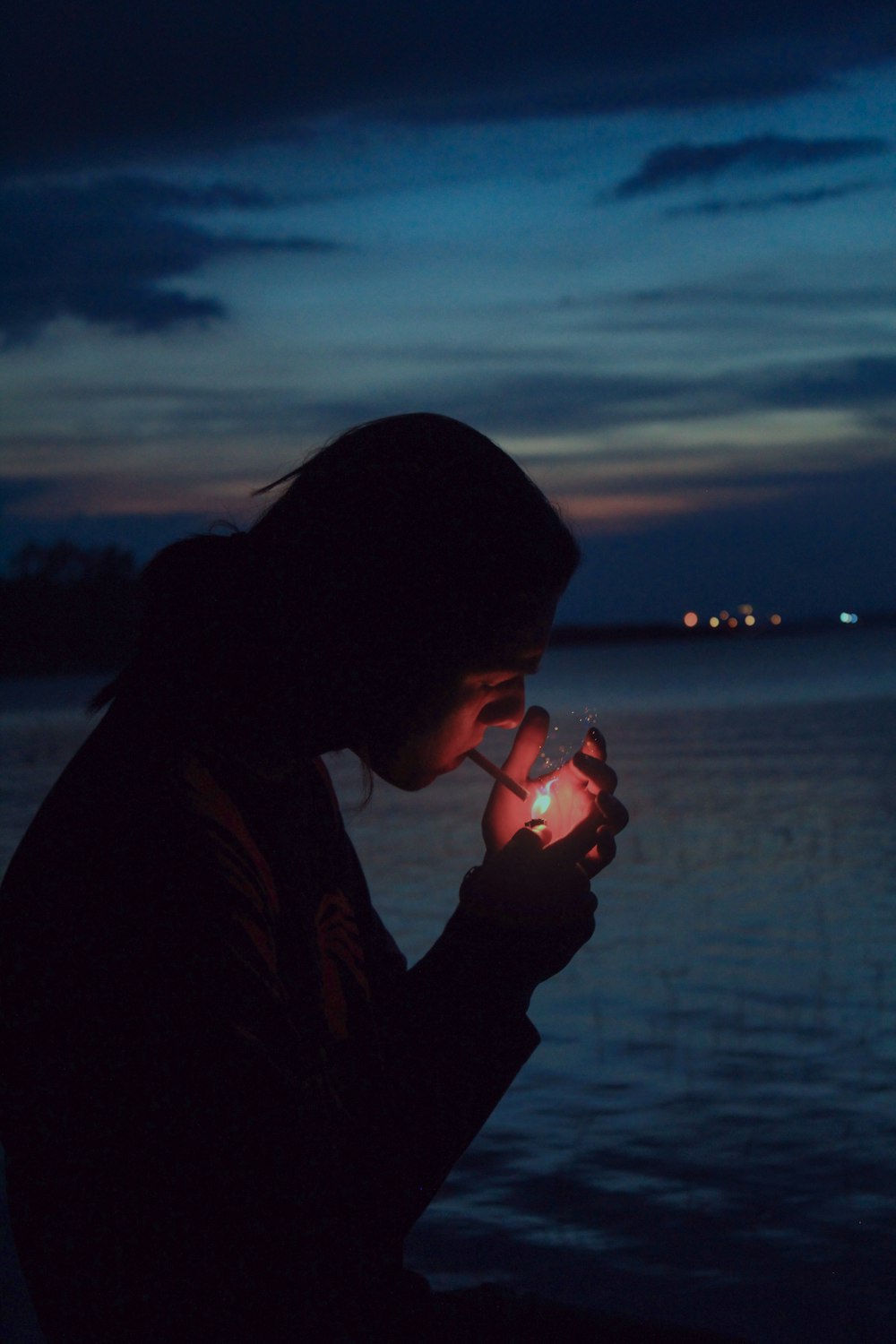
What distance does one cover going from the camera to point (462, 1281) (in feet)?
18.5

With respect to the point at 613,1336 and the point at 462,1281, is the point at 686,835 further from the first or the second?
the point at 613,1336

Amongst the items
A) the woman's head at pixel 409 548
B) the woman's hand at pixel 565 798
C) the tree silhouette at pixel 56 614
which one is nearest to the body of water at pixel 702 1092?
the woman's hand at pixel 565 798

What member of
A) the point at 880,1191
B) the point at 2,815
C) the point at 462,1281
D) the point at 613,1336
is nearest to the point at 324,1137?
the point at 613,1336

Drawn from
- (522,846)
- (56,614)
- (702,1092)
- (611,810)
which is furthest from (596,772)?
(56,614)

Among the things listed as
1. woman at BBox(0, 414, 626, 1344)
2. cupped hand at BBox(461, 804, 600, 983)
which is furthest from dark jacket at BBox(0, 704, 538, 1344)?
cupped hand at BBox(461, 804, 600, 983)

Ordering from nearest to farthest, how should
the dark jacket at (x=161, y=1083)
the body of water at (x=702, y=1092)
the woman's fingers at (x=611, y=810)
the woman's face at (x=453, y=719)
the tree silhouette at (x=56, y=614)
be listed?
the dark jacket at (x=161, y=1083) → the woman's face at (x=453, y=719) → the woman's fingers at (x=611, y=810) → the body of water at (x=702, y=1092) → the tree silhouette at (x=56, y=614)

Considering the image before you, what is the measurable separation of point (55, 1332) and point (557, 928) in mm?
953

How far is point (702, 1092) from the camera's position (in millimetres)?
8094

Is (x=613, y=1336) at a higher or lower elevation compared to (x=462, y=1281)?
higher

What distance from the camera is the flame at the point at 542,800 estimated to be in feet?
8.44

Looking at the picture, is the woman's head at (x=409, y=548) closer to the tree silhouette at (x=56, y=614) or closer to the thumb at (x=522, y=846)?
the thumb at (x=522, y=846)

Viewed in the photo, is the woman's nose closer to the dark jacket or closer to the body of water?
the dark jacket

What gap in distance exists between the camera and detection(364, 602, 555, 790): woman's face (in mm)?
2262

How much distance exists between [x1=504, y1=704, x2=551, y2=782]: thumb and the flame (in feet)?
0.13
